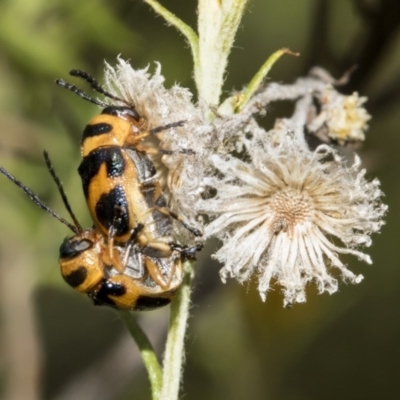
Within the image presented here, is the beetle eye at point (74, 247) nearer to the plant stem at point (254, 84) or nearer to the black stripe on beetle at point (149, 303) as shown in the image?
the black stripe on beetle at point (149, 303)

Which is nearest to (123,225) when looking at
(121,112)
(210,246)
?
(121,112)

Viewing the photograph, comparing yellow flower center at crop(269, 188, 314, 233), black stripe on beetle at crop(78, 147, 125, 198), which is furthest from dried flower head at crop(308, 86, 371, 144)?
black stripe on beetle at crop(78, 147, 125, 198)

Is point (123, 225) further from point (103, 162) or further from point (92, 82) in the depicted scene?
point (92, 82)

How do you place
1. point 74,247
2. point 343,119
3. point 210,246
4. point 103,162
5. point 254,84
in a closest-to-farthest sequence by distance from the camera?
point 254,84
point 103,162
point 74,247
point 343,119
point 210,246

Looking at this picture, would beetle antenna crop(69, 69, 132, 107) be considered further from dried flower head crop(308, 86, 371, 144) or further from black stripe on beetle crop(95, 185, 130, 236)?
dried flower head crop(308, 86, 371, 144)

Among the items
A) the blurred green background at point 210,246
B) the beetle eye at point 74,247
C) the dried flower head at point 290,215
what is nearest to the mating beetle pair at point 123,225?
the beetle eye at point 74,247

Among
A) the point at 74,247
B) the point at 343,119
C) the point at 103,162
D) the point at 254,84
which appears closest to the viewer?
the point at 254,84

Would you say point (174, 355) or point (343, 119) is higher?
point (343, 119)
